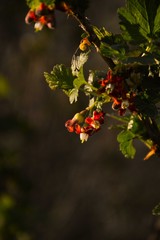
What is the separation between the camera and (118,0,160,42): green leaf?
91 cm

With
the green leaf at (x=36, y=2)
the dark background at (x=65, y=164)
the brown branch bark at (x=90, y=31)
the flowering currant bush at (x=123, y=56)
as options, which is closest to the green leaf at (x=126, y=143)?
the flowering currant bush at (x=123, y=56)

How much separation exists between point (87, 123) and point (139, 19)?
214 millimetres

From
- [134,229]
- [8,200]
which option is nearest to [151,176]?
[134,229]

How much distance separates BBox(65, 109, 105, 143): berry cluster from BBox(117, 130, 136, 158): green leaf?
0.31 feet

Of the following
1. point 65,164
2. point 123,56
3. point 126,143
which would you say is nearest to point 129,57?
point 123,56

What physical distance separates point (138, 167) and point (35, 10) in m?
7.18

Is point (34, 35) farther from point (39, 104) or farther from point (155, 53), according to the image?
point (155, 53)

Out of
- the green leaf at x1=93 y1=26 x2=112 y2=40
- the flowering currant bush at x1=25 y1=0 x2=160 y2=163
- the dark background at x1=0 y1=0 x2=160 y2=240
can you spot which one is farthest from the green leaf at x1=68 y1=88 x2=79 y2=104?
the dark background at x1=0 y1=0 x2=160 y2=240

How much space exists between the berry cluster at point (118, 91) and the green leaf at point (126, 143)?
0.14 metres

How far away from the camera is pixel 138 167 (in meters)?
7.97

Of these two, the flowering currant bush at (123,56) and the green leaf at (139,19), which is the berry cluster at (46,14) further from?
the green leaf at (139,19)

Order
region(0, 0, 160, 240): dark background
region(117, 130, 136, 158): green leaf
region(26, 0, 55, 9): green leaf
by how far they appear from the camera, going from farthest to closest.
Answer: region(0, 0, 160, 240): dark background, region(117, 130, 136, 158): green leaf, region(26, 0, 55, 9): green leaf

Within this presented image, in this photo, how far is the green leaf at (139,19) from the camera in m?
0.91

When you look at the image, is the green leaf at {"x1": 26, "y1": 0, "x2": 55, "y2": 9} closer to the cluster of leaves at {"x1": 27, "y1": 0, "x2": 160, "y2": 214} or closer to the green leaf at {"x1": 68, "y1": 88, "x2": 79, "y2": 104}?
the cluster of leaves at {"x1": 27, "y1": 0, "x2": 160, "y2": 214}
